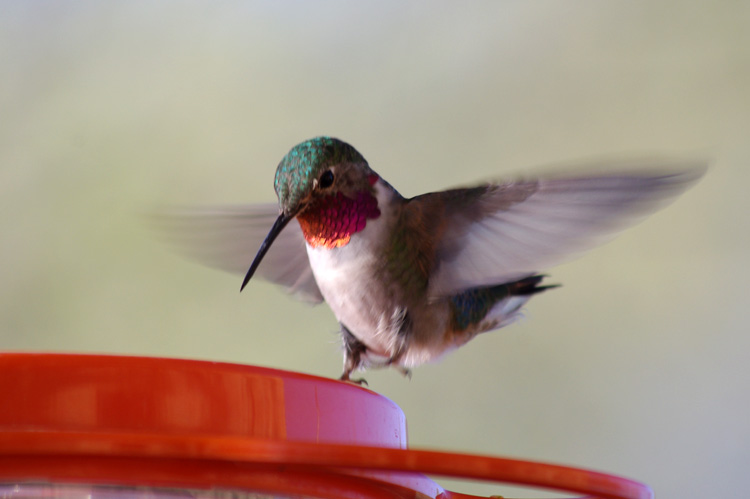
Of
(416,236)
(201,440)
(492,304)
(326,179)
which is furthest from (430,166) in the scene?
(201,440)

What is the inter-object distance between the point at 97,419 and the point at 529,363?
198 cm

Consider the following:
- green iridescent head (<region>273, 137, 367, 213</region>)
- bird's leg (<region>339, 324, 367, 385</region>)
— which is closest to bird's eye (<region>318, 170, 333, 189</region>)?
green iridescent head (<region>273, 137, 367, 213</region>)

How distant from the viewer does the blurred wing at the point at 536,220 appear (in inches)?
46.0

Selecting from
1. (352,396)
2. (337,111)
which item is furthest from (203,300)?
(352,396)

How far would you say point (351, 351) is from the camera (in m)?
1.47

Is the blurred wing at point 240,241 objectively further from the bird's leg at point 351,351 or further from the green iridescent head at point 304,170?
the green iridescent head at point 304,170

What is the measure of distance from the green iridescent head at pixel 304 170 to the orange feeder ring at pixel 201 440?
56 centimetres

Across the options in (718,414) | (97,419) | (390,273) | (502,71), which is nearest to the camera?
(97,419)

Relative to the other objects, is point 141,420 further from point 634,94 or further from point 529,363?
point 634,94

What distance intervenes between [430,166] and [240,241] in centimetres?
119

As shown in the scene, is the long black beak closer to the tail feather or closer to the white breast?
the white breast

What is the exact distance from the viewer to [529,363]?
249 centimetres

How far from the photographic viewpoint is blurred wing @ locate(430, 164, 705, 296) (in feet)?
3.84

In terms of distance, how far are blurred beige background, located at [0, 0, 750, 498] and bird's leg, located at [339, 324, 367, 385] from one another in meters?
0.96
